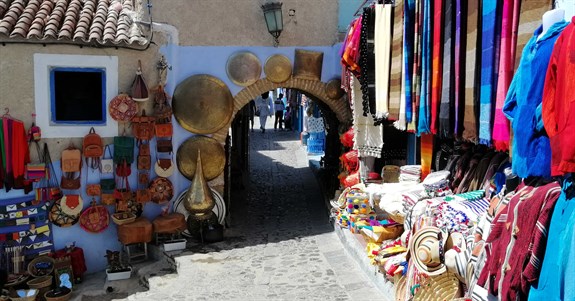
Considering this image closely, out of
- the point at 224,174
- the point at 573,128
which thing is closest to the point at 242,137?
the point at 224,174

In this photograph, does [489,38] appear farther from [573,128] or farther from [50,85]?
[50,85]

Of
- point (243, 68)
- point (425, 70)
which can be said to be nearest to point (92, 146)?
point (243, 68)

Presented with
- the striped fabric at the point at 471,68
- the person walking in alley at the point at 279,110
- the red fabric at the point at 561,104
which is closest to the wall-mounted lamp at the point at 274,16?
the striped fabric at the point at 471,68

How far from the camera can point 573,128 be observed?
8.15 feet

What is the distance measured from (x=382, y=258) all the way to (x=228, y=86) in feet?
15.7

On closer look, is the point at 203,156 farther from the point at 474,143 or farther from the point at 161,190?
the point at 474,143

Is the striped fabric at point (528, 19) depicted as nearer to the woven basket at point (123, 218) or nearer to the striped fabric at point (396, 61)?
the striped fabric at point (396, 61)

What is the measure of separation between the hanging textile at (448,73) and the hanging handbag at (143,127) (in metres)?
5.76

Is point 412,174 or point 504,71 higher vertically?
point 504,71

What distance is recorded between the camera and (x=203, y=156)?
934 cm

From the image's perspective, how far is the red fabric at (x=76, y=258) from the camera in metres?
8.72

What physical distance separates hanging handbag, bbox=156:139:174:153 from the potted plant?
185 centimetres

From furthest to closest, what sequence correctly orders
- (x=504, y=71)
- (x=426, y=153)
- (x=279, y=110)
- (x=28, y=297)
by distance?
1. (x=279, y=110)
2. (x=28, y=297)
3. (x=426, y=153)
4. (x=504, y=71)

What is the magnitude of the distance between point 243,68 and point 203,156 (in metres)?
1.72
